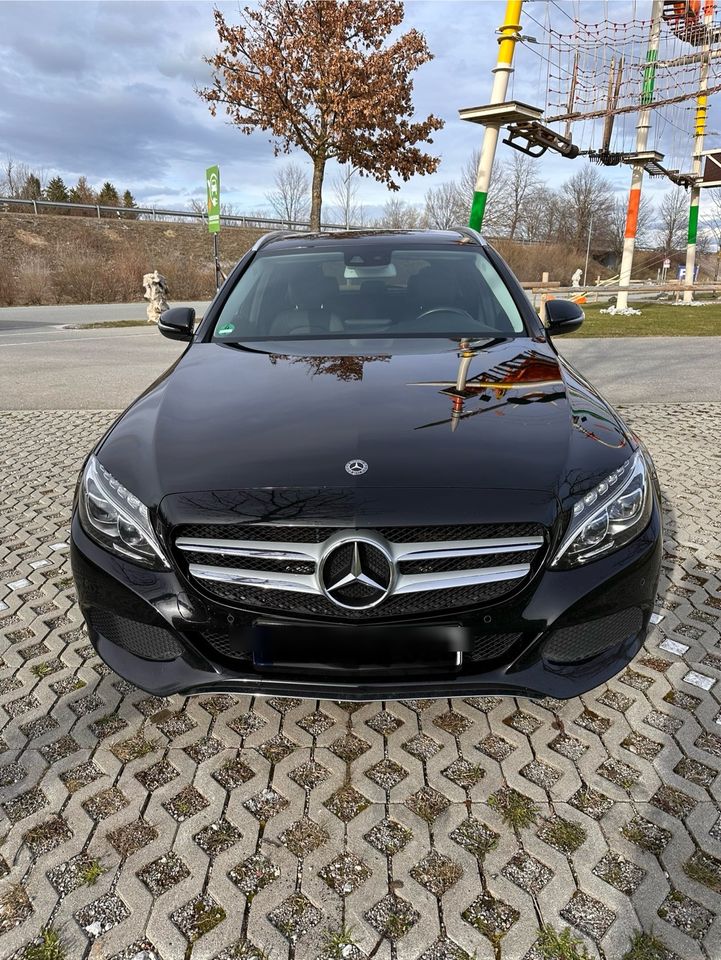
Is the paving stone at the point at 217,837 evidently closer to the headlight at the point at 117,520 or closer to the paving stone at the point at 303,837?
the paving stone at the point at 303,837

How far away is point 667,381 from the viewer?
9.30 metres

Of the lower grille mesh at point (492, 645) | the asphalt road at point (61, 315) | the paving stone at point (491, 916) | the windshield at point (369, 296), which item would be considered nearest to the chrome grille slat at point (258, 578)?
the lower grille mesh at point (492, 645)

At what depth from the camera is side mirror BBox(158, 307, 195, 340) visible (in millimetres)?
3643

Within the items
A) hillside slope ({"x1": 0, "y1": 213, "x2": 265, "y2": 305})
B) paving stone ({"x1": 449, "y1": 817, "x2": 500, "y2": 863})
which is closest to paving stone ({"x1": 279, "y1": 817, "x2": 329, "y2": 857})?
paving stone ({"x1": 449, "y1": 817, "x2": 500, "y2": 863})

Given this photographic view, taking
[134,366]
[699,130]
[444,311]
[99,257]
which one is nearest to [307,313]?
[444,311]

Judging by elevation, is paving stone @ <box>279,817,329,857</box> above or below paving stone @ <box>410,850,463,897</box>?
below

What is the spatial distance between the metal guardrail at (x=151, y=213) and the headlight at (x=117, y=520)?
46011 mm

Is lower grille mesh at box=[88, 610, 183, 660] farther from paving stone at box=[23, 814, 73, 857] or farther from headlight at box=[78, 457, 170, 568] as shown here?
paving stone at box=[23, 814, 73, 857]

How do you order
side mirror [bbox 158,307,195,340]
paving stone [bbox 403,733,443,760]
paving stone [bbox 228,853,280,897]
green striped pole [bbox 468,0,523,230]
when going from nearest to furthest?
paving stone [bbox 228,853,280,897], paving stone [bbox 403,733,443,760], side mirror [bbox 158,307,195,340], green striped pole [bbox 468,0,523,230]

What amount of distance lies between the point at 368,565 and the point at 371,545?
6cm

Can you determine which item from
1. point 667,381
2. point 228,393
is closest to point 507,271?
point 228,393

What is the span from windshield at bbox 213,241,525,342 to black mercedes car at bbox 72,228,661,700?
95 cm

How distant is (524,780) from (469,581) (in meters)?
0.75

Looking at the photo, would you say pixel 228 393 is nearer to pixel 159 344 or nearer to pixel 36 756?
pixel 36 756
